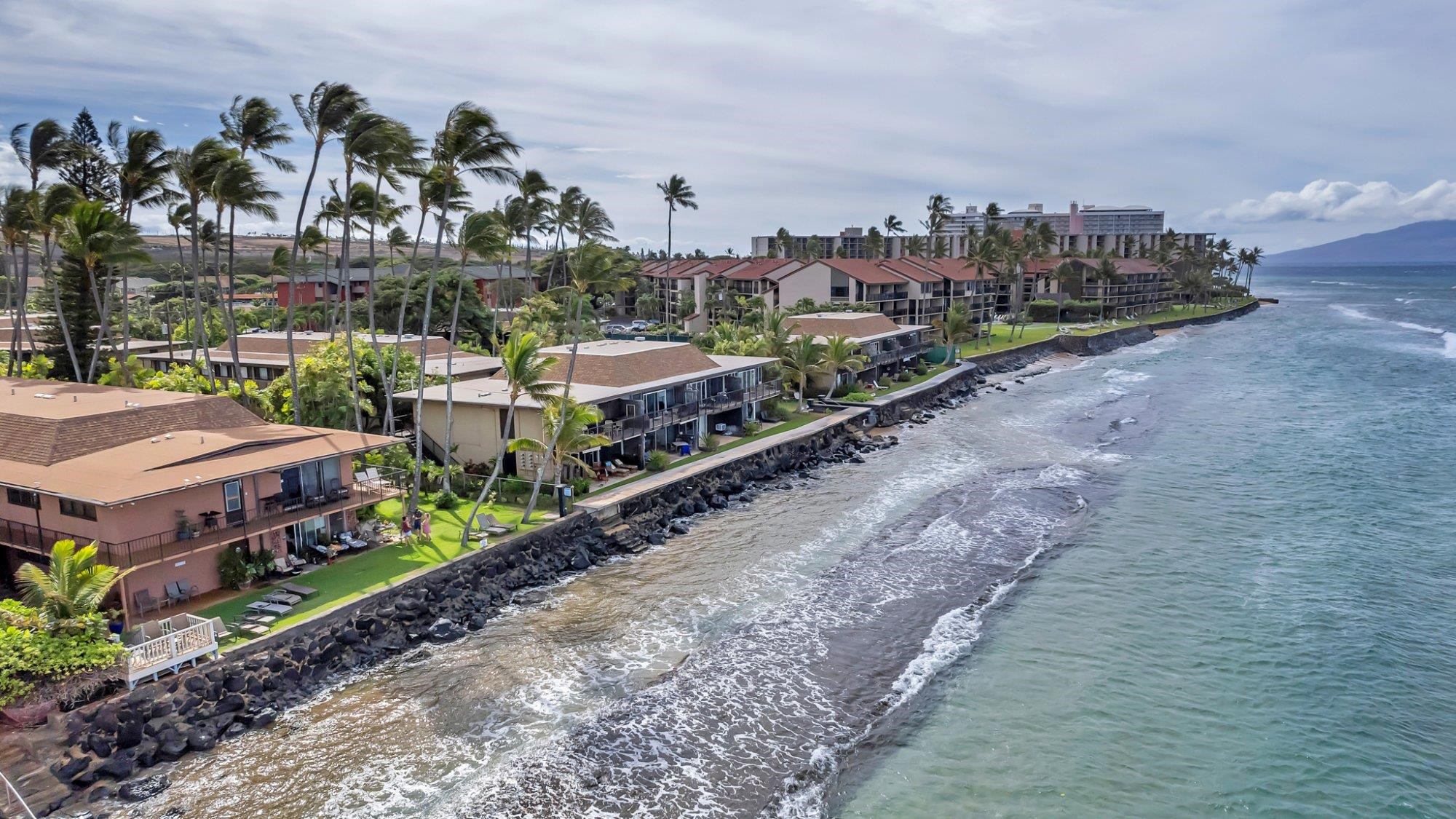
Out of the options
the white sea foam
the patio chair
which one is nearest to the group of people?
the patio chair

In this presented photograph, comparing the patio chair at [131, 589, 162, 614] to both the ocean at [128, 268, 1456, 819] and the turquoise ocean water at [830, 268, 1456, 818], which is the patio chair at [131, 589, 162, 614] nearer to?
the ocean at [128, 268, 1456, 819]

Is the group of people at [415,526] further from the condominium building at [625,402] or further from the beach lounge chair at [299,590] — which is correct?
the beach lounge chair at [299,590]

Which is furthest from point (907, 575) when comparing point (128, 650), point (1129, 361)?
point (1129, 361)

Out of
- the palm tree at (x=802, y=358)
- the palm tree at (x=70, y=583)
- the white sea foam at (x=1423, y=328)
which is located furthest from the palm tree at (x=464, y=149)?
the white sea foam at (x=1423, y=328)

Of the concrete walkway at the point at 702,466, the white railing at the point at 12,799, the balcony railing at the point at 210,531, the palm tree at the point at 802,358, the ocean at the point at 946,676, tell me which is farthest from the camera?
the palm tree at the point at 802,358

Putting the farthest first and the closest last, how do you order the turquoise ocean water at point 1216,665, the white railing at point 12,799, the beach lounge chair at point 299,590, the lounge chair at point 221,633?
the beach lounge chair at point 299,590
the lounge chair at point 221,633
the turquoise ocean water at point 1216,665
the white railing at point 12,799

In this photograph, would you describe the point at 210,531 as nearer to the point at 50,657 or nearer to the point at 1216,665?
the point at 50,657

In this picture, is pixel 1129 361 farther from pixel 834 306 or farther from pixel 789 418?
pixel 789 418
